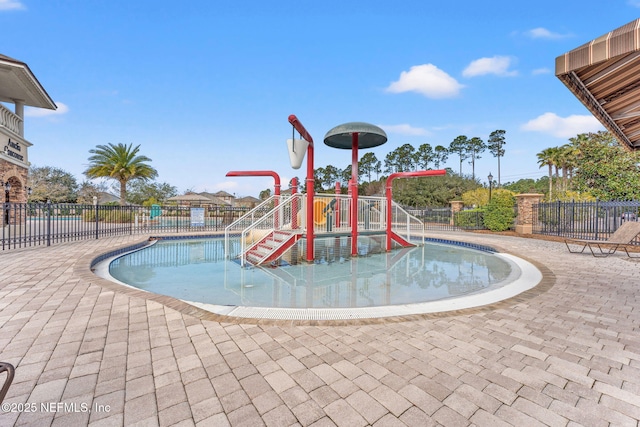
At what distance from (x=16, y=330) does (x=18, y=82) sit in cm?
1586

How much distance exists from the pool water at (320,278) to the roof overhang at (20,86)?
963 cm

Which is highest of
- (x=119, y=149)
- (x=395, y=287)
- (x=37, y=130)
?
(x=37, y=130)

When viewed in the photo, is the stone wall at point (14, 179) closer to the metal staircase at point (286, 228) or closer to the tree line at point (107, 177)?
the tree line at point (107, 177)

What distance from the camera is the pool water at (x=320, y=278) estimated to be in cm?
491

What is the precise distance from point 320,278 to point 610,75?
5.57 meters

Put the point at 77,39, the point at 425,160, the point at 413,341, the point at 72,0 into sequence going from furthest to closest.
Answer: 1. the point at 425,160
2. the point at 77,39
3. the point at 72,0
4. the point at 413,341

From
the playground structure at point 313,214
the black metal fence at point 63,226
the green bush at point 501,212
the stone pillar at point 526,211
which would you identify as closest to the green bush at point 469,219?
the green bush at point 501,212

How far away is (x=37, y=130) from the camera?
23.6 m

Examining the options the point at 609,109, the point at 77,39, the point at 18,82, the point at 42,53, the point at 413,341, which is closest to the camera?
the point at 413,341

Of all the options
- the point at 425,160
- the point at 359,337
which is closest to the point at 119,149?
the point at 359,337

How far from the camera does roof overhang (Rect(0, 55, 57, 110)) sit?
11.2m

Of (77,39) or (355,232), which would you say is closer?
(355,232)

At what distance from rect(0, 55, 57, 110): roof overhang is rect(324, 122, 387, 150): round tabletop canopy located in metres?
13.1

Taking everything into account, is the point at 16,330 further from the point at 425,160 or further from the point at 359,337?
the point at 425,160
